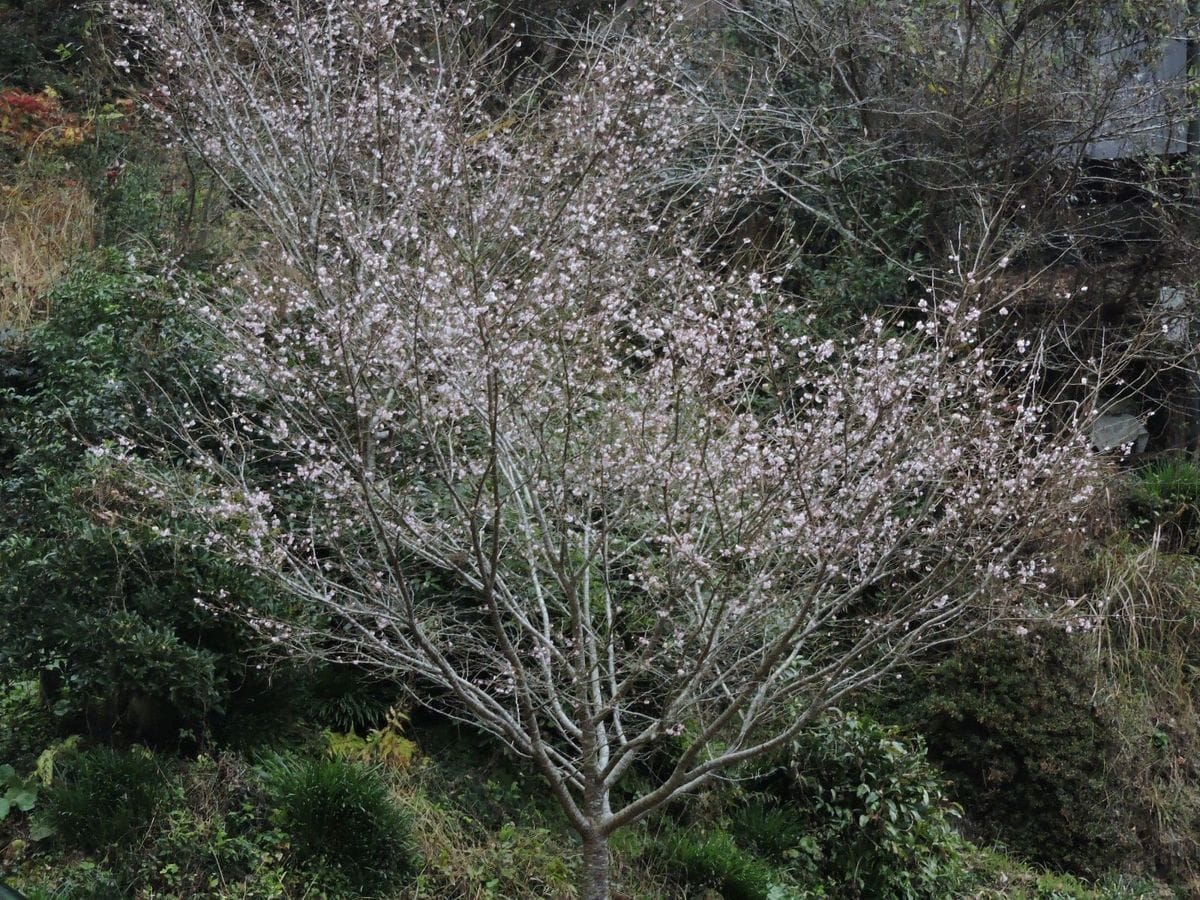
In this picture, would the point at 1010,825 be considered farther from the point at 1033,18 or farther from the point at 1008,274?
the point at 1033,18

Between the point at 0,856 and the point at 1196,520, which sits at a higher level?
the point at 1196,520

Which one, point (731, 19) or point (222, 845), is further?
point (731, 19)

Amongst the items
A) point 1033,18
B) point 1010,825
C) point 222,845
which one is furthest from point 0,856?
point 1033,18

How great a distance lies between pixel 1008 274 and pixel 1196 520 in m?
2.22

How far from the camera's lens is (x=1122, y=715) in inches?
265

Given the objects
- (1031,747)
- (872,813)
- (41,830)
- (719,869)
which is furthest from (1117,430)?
(41,830)

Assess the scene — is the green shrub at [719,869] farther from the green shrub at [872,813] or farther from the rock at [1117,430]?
the rock at [1117,430]

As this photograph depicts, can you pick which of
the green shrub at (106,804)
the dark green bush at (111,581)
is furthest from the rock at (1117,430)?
the green shrub at (106,804)

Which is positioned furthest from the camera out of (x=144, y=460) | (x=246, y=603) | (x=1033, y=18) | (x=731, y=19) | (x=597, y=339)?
(x=731, y=19)

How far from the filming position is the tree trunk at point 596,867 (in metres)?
4.27

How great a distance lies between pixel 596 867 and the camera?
14.0 ft

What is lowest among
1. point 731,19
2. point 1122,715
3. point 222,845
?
point 222,845

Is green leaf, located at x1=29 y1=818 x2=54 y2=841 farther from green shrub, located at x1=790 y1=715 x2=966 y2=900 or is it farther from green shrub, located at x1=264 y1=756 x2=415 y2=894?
green shrub, located at x1=790 y1=715 x2=966 y2=900

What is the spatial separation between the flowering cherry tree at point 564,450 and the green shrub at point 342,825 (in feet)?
1.77
